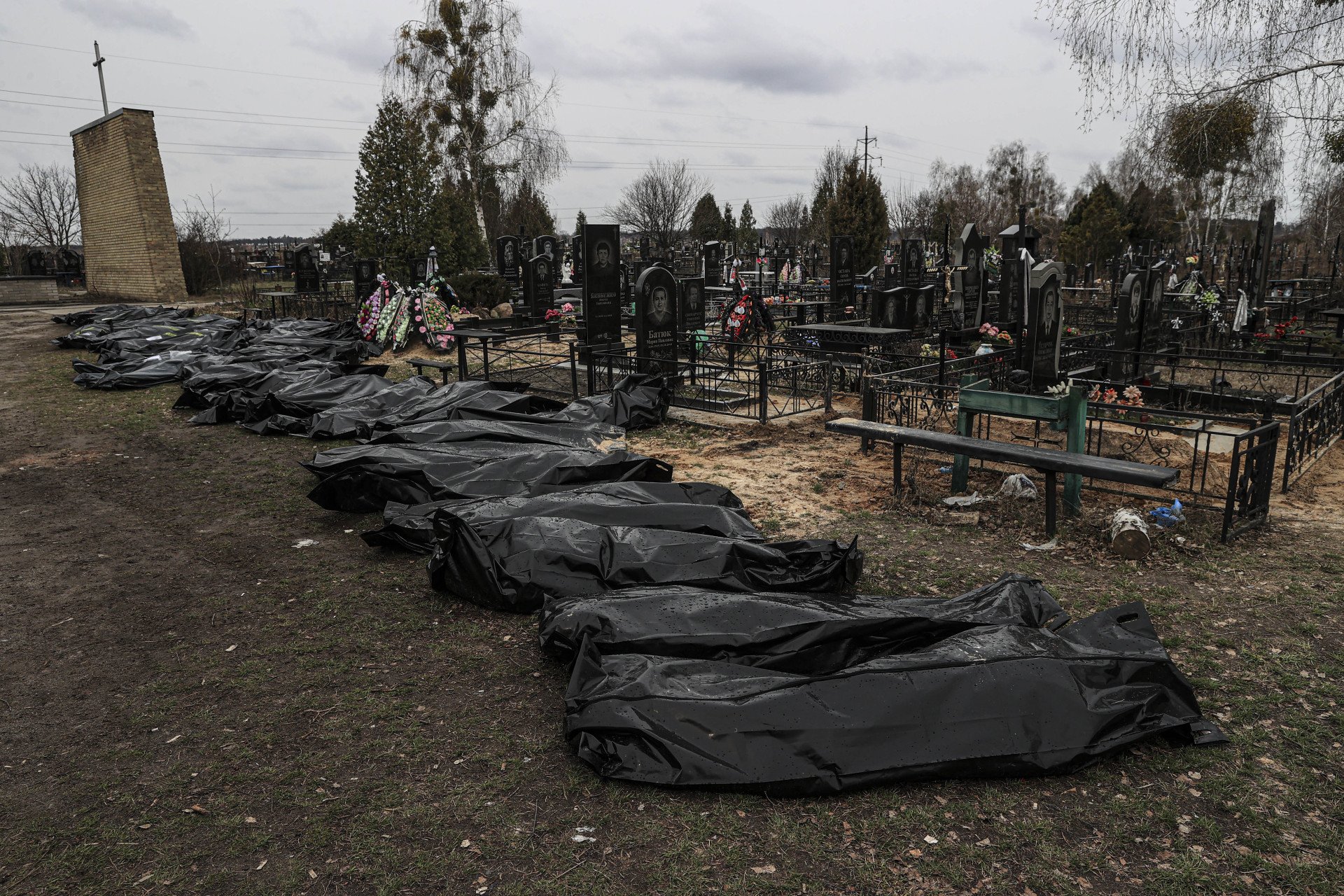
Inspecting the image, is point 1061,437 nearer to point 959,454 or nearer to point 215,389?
point 959,454

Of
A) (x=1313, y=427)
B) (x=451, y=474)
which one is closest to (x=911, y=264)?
(x=1313, y=427)

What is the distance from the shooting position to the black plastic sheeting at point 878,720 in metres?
3.40

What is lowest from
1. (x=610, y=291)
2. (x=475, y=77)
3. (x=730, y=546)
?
(x=730, y=546)

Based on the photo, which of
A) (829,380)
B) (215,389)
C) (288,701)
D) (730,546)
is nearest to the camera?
(288,701)

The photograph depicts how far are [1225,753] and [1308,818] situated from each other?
43cm

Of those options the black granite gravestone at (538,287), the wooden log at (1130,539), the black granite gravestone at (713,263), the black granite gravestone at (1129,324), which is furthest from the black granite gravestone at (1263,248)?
the wooden log at (1130,539)

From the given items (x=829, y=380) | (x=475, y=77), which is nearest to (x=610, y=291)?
(x=829, y=380)

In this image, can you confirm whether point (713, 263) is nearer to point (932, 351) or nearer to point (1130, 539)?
point (932, 351)

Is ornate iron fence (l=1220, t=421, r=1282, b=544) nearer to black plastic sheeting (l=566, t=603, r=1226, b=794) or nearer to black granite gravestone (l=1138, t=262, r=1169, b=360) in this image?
black plastic sheeting (l=566, t=603, r=1226, b=794)

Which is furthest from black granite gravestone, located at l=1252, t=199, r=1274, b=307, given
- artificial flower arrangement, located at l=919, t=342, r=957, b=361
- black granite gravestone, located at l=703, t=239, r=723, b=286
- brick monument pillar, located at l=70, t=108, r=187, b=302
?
brick monument pillar, located at l=70, t=108, r=187, b=302

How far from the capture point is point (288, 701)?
4.34 meters

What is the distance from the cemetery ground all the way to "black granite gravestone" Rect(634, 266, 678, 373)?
6.16m

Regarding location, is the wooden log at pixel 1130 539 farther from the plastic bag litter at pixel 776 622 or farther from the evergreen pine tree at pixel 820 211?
the evergreen pine tree at pixel 820 211

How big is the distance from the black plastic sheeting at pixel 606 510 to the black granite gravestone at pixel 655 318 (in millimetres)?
5956
